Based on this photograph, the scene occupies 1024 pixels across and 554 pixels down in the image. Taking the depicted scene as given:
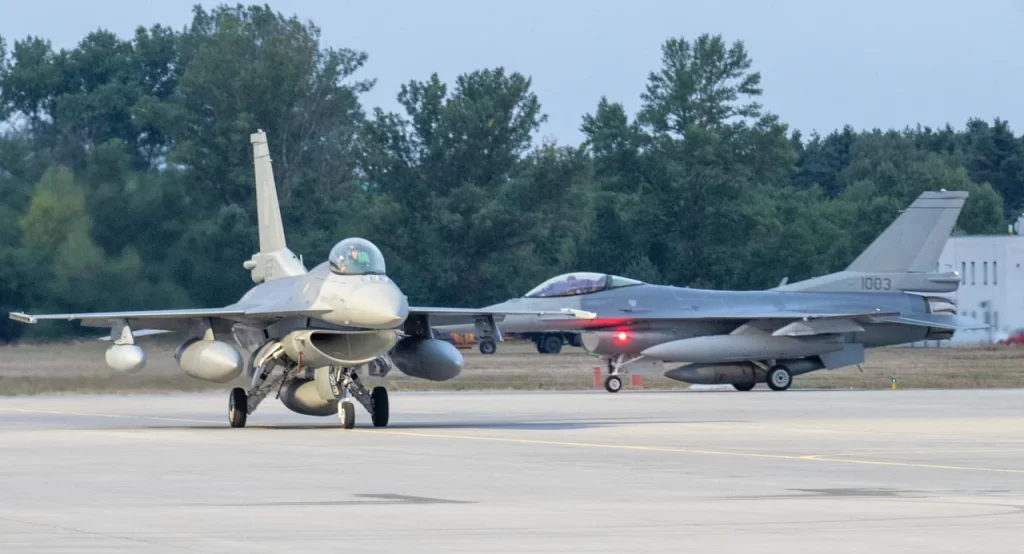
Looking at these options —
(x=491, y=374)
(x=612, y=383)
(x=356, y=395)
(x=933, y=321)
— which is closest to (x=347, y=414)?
(x=356, y=395)

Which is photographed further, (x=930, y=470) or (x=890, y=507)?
(x=930, y=470)

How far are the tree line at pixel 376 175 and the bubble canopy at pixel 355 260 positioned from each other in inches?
989

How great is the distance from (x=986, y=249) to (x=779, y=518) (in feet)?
185

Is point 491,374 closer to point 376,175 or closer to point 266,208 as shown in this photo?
point 266,208

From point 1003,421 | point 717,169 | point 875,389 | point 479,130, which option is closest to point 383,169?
point 479,130

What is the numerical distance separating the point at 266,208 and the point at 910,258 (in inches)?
567

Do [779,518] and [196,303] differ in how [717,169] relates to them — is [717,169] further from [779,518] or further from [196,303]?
[779,518]

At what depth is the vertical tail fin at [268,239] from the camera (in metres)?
21.3

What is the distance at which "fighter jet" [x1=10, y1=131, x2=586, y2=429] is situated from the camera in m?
17.3

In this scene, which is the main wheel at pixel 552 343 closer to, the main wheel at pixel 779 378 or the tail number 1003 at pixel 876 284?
the tail number 1003 at pixel 876 284

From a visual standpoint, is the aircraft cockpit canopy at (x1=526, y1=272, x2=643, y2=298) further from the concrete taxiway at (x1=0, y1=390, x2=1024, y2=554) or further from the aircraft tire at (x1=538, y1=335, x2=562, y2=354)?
the aircraft tire at (x1=538, y1=335, x2=562, y2=354)

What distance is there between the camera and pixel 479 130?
212 ft

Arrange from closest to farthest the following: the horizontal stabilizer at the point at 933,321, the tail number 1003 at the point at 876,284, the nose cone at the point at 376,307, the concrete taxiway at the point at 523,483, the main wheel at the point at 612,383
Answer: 1. the concrete taxiway at the point at 523,483
2. the nose cone at the point at 376,307
3. the main wheel at the point at 612,383
4. the horizontal stabilizer at the point at 933,321
5. the tail number 1003 at the point at 876,284

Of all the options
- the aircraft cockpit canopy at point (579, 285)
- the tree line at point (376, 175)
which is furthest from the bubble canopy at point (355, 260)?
the tree line at point (376, 175)
